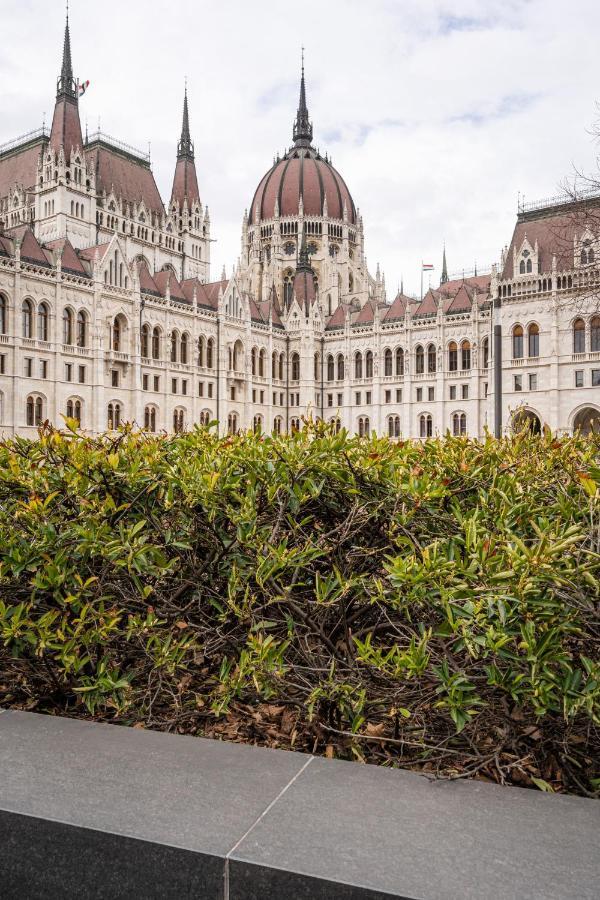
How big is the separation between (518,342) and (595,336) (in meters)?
5.29

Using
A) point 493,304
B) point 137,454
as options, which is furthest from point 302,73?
point 137,454

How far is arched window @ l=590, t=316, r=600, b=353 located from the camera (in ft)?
156

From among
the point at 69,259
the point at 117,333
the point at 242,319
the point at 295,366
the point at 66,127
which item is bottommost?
the point at 295,366

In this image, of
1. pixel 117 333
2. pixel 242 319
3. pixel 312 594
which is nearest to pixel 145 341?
Answer: pixel 117 333

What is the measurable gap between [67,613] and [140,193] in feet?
239

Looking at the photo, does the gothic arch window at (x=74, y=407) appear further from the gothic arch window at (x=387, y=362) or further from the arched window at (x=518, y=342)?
the arched window at (x=518, y=342)

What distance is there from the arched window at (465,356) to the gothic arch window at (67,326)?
29898 millimetres

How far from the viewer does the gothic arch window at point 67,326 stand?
45.6m

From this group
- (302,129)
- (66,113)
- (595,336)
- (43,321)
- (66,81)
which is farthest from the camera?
(302,129)

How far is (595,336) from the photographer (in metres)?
47.9

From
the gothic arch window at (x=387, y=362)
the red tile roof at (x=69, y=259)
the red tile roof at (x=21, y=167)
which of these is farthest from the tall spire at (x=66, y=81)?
the gothic arch window at (x=387, y=362)

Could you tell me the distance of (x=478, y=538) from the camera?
3107 millimetres

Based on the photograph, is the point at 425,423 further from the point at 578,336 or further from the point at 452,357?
the point at 578,336

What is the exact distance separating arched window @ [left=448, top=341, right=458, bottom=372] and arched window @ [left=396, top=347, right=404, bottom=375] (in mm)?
4352
